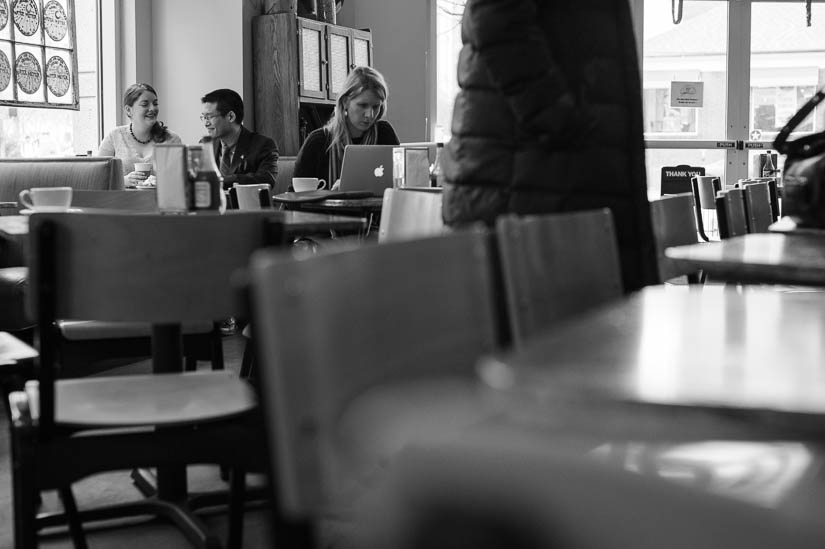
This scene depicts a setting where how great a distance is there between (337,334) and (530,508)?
0.74 feet

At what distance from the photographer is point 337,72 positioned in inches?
330

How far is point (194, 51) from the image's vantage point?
793 cm

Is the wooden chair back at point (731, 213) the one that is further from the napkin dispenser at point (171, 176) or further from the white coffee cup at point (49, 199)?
the white coffee cup at point (49, 199)

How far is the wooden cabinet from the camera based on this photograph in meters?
7.92

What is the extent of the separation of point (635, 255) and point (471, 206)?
0.36 meters

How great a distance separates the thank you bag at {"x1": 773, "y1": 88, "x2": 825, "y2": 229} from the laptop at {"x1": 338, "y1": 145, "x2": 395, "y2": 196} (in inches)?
88.5

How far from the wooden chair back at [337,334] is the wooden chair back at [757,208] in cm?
274

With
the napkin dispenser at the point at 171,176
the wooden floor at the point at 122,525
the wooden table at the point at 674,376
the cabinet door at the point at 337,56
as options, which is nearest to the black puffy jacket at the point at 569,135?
the napkin dispenser at the point at 171,176

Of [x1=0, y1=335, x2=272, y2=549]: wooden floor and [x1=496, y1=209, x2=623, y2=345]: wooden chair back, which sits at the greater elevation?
[x1=496, y1=209, x2=623, y2=345]: wooden chair back

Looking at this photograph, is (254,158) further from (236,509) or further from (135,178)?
(236,509)

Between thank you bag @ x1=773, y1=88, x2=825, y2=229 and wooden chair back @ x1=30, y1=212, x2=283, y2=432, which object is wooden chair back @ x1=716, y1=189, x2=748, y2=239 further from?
wooden chair back @ x1=30, y1=212, x2=283, y2=432

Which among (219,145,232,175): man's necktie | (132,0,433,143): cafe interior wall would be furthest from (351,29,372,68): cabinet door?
(219,145,232,175): man's necktie

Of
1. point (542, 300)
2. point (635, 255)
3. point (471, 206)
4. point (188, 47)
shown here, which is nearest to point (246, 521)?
point (471, 206)

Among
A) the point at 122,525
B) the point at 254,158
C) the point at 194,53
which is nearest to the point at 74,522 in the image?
the point at 122,525
